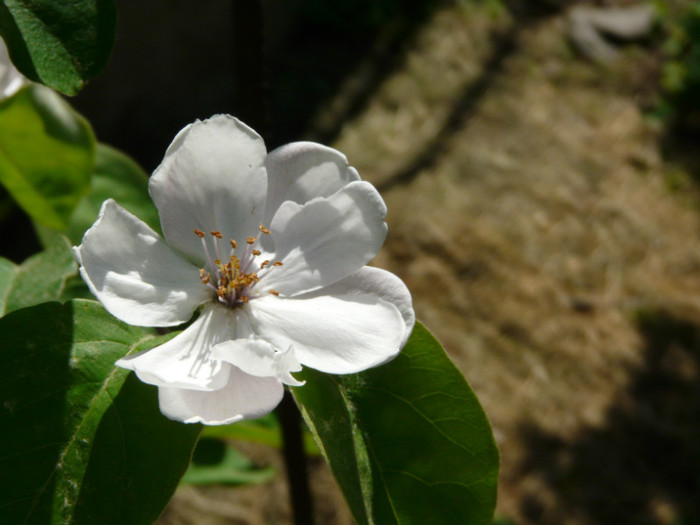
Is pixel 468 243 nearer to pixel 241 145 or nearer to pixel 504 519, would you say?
pixel 504 519

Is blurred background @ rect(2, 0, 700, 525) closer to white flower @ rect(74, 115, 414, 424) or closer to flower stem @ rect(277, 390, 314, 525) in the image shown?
flower stem @ rect(277, 390, 314, 525)

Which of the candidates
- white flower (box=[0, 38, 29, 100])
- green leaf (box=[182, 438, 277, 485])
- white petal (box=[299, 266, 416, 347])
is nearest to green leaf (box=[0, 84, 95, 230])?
white flower (box=[0, 38, 29, 100])

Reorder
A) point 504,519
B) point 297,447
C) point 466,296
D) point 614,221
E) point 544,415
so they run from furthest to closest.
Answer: point 614,221, point 466,296, point 544,415, point 504,519, point 297,447

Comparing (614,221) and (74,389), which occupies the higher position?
(74,389)

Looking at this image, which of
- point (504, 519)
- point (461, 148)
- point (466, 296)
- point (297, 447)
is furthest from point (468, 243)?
point (297, 447)

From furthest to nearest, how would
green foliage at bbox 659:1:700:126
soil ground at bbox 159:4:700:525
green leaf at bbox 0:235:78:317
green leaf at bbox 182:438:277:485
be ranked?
green foliage at bbox 659:1:700:126 → soil ground at bbox 159:4:700:525 → green leaf at bbox 182:438:277:485 → green leaf at bbox 0:235:78:317

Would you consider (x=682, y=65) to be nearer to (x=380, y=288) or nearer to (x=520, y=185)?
(x=520, y=185)

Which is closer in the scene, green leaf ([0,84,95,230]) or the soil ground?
green leaf ([0,84,95,230])
